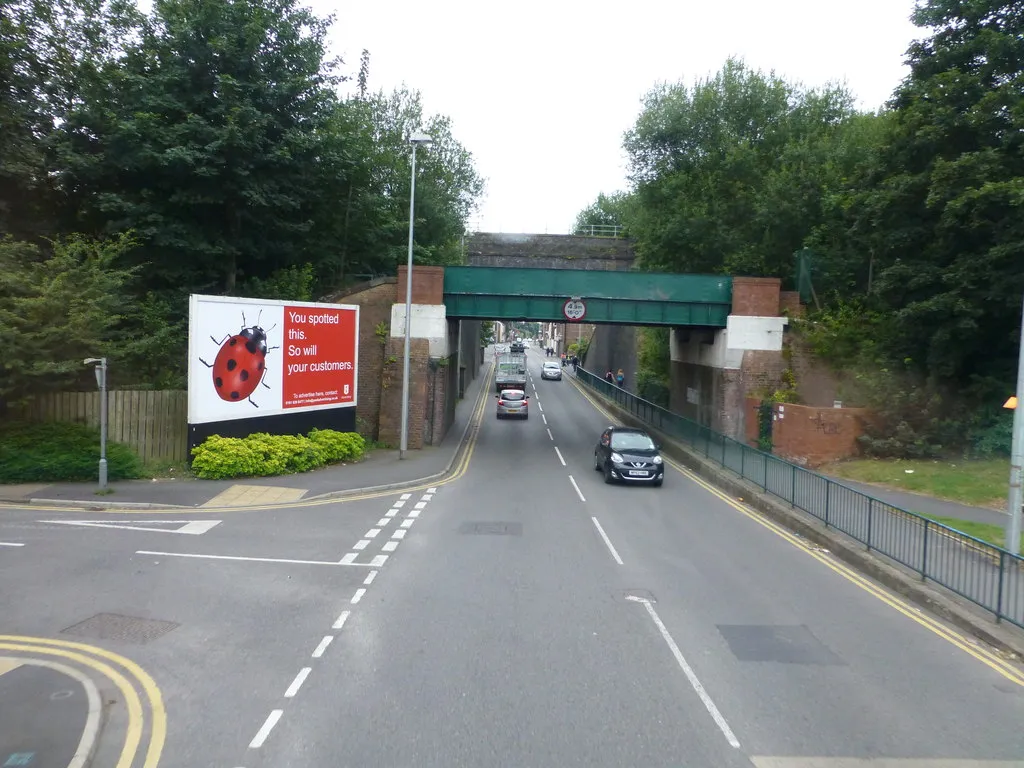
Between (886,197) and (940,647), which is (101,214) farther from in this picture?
(940,647)

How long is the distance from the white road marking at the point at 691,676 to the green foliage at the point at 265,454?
44.5 ft

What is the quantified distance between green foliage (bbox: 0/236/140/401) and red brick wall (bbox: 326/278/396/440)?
30.6ft

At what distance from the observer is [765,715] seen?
23.7 feet

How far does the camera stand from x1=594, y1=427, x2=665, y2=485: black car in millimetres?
22891

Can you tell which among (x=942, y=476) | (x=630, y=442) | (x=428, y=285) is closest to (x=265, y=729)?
(x=630, y=442)

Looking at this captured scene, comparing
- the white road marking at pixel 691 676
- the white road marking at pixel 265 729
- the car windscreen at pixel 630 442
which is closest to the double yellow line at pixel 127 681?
the white road marking at pixel 265 729

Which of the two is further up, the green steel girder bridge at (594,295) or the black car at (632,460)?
the green steel girder bridge at (594,295)

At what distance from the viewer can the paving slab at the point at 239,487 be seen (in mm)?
18297

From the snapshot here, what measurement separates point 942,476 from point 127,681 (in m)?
20.0

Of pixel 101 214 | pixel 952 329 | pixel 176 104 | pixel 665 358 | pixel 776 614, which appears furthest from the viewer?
pixel 665 358

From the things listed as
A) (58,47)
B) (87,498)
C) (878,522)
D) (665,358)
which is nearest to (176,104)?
(58,47)

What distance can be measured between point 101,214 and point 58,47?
5687 millimetres

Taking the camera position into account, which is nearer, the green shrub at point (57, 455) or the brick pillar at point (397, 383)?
the green shrub at point (57, 455)

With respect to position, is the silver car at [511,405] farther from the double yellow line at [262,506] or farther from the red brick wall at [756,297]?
the double yellow line at [262,506]
